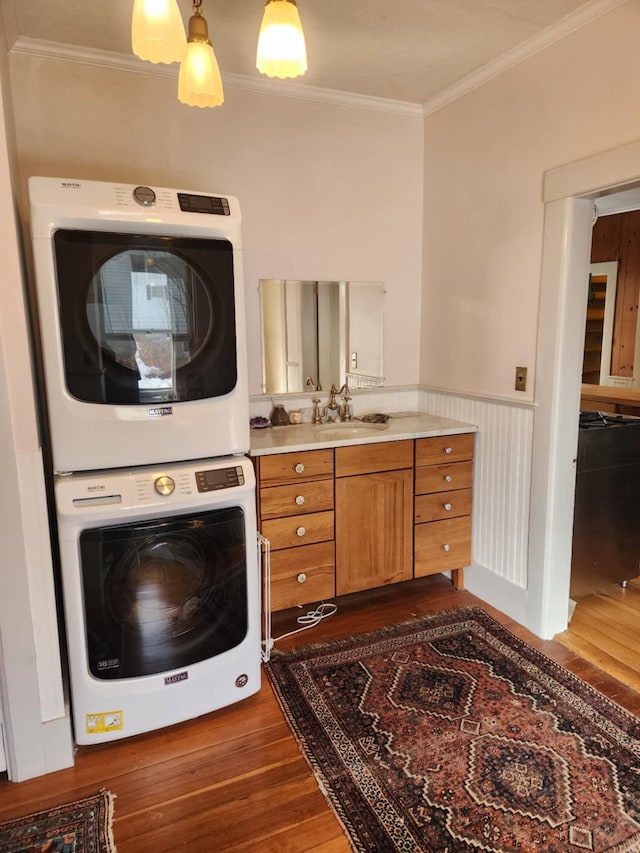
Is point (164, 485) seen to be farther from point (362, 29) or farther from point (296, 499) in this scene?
point (362, 29)

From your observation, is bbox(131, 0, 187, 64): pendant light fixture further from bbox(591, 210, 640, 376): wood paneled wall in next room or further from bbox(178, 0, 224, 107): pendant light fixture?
bbox(591, 210, 640, 376): wood paneled wall in next room

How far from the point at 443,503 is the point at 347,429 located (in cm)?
63

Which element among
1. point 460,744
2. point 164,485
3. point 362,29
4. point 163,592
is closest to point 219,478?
point 164,485

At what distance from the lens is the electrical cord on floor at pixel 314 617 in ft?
8.39

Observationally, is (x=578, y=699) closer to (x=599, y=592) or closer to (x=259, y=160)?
(x=599, y=592)

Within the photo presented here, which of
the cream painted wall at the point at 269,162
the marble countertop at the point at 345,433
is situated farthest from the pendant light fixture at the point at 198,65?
the marble countertop at the point at 345,433

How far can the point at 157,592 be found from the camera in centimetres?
187

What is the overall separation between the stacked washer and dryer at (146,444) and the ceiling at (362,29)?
2.77 ft

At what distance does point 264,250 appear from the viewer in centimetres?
276

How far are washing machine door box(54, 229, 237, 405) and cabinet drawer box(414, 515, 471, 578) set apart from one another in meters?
1.37

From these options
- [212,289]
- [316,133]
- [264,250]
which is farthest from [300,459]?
Answer: [316,133]

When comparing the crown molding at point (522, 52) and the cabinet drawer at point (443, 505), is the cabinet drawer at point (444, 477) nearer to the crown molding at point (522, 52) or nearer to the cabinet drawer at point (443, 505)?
the cabinet drawer at point (443, 505)

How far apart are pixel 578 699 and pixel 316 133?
2.80 m

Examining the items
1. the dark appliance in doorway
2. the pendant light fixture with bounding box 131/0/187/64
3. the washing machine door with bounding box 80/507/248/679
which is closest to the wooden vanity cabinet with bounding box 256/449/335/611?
the washing machine door with bounding box 80/507/248/679
